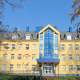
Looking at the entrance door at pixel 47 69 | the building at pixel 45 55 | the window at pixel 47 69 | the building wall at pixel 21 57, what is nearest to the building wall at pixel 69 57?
the building at pixel 45 55

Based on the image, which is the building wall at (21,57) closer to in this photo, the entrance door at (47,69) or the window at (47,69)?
the entrance door at (47,69)

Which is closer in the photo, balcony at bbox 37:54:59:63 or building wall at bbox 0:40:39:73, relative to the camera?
balcony at bbox 37:54:59:63

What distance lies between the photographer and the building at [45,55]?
64062 mm

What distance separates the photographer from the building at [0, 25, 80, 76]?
6406 centimetres

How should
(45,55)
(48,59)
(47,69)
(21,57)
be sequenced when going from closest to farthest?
(48,59) < (45,55) < (47,69) < (21,57)

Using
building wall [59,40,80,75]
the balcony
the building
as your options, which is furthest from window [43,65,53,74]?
building wall [59,40,80,75]

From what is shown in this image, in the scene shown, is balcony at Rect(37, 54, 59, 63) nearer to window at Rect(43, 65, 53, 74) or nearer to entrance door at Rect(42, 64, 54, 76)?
entrance door at Rect(42, 64, 54, 76)

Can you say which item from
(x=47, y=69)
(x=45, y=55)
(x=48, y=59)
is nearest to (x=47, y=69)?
(x=47, y=69)

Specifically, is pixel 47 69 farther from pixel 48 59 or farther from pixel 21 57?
pixel 21 57

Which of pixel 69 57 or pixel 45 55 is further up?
pixel 45 55

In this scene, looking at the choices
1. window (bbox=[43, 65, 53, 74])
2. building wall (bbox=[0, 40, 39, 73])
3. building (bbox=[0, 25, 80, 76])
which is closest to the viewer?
building (bbox=[0, 25, 80, 76])

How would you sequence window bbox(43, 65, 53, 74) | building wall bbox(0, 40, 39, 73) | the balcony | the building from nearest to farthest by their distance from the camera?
the balcony, the building, building wall bbox(0, 40, 39, 73), window bbox(43, 65, 53, 74)

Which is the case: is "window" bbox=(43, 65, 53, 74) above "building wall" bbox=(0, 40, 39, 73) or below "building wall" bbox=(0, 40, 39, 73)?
below

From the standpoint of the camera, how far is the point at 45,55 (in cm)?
6400
